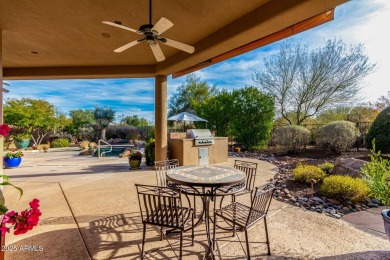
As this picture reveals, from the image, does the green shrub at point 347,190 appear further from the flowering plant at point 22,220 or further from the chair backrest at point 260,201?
the flowering plant at point 22,220

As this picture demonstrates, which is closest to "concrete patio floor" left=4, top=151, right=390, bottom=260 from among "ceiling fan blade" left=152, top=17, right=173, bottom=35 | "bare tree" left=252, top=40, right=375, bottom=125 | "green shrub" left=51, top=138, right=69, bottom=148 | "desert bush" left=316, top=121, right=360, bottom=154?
"ceiling fan blade" left=152, top=17, right=173, bottom=35

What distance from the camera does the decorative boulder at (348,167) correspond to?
4.55 m

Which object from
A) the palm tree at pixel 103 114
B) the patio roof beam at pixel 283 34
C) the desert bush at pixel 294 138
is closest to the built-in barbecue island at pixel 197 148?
the patio roof beam at pixel 283 34

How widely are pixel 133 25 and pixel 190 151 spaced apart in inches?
155

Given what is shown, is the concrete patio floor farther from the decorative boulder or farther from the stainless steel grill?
the stainless steel grill

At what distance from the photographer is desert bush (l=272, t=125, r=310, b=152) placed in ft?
28.1

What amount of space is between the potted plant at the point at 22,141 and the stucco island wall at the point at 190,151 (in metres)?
11.2

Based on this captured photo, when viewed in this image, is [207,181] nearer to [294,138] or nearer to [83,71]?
[83,71]

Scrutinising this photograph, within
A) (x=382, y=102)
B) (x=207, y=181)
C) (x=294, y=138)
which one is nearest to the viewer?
(x=207, y=181)

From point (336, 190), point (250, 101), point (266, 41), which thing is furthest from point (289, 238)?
point (250, 101)

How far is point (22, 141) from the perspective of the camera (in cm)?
1210

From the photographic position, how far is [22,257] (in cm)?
210

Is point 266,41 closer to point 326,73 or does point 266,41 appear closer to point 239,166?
point 239,166

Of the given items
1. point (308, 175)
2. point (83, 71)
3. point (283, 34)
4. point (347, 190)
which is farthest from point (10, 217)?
point (83, 71)
